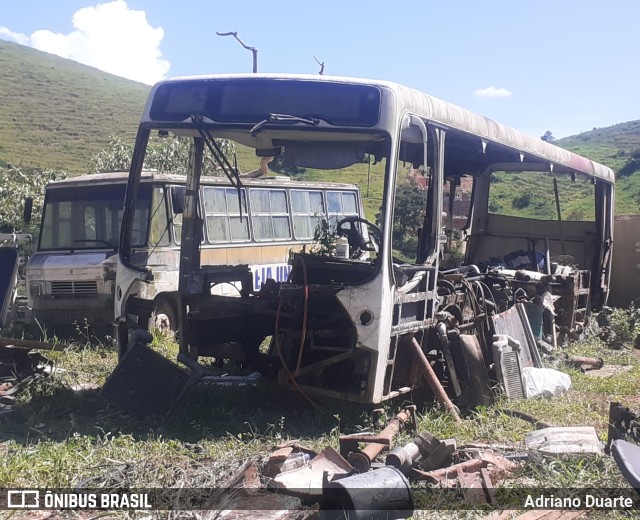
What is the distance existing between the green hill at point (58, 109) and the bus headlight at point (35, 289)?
122 feet

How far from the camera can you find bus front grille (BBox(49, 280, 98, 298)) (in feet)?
37.6

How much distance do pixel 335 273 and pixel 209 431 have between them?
1.79m

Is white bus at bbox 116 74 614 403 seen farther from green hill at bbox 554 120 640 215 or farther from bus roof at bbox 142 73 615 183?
green hill at bbox 554 120 640 215

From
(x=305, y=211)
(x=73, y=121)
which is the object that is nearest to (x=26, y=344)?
(x=305, y=211)

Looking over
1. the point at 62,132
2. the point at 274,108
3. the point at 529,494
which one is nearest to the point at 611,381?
the point at 529,494

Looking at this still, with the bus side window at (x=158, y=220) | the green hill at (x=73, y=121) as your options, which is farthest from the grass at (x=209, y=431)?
the green hill at (x=73, y=121)

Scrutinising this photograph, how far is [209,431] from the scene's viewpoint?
6.40 meters

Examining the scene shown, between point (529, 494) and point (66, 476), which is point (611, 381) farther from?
point (66, 476)

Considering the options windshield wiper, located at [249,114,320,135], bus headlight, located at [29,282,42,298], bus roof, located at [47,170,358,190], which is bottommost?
bus headlight, located at [29,282,42,298]

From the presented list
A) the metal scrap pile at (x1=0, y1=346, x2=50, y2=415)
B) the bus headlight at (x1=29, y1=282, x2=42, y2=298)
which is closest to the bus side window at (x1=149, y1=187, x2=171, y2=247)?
the bus headlight at (x1=29, y1=282, x2=42, y2=298)

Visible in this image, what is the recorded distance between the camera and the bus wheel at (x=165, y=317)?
1123cm

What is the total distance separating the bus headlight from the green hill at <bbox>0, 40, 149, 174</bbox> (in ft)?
122

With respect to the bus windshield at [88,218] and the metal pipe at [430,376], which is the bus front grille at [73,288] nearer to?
the bus windshield at [88,218]

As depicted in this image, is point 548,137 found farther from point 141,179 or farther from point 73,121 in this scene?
point 141,179
